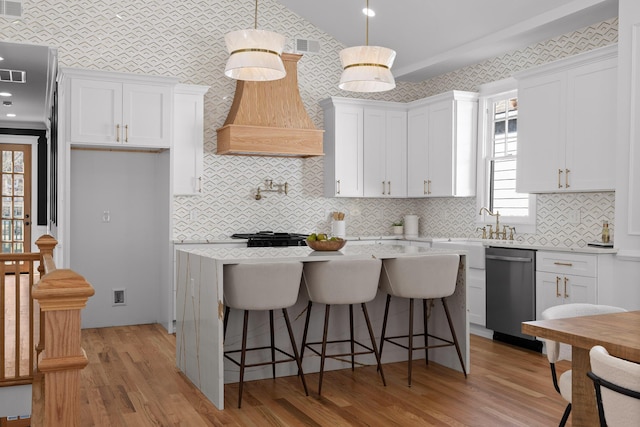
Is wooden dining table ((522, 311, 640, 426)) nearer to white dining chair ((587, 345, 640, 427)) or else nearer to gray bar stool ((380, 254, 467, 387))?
white dining chair ((587, 345, 640, 427))

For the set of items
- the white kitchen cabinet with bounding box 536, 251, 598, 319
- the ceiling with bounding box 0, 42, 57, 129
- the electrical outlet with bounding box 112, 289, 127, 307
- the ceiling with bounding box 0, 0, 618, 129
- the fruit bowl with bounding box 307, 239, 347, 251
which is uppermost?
the ceiling with bounding box 0, 0, 618, 129

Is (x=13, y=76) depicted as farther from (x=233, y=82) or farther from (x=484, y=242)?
(x=484, y=242)

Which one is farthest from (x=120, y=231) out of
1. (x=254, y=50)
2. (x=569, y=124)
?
(x=569, y=124)

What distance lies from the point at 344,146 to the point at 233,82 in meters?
1.48

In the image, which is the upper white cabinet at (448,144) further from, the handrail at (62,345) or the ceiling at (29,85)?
the handrail at (62,345)

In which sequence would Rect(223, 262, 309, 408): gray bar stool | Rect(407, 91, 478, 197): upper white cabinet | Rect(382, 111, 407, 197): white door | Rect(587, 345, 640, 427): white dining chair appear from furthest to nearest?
Rect(382, 111, 407, 197): white door
Rect(407, 91, 478, 197): upper white cabinet
Rect(223, 262, 309, 408): gray bar stool
Rect(587, 345, 640, 427): white dining chair

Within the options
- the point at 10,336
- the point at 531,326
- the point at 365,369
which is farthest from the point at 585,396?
the point at 10,336

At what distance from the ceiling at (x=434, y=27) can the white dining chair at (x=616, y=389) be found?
404cm

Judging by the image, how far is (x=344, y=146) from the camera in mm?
7148

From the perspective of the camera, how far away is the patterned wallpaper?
5.85 m

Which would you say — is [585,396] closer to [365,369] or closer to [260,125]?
[365,369]

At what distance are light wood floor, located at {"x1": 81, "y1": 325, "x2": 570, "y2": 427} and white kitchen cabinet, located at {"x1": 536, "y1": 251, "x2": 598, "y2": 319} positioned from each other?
0.50 m

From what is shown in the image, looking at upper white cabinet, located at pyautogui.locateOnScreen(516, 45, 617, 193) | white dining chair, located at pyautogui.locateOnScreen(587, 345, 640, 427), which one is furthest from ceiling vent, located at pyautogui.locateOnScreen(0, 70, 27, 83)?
white dining chair, located at pyautogui.locateOnScreen(587, 345, 640, 427)

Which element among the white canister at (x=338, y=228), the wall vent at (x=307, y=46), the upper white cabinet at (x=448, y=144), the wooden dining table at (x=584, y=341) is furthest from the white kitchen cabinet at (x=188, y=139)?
the wooden dining table at (x=584, y=341)
